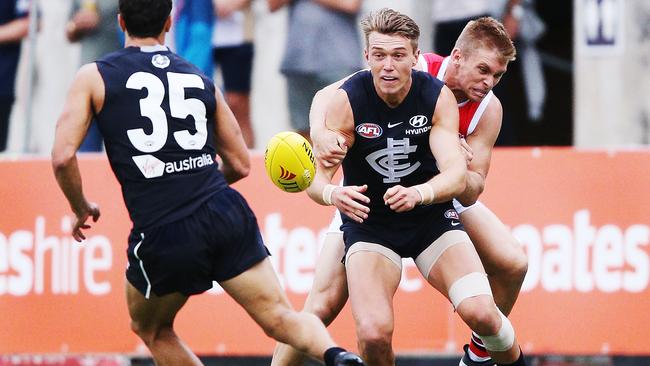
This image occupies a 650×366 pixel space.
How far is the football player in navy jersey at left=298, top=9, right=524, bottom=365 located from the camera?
7.50 meters

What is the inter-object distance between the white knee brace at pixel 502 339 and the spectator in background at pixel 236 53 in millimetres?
4940

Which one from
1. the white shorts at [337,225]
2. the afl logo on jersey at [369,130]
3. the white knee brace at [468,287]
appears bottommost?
the white knee brace at [468,287]

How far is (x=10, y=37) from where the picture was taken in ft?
41.9

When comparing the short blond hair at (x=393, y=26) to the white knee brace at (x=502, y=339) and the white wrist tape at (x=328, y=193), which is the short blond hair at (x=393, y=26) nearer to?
the white wrist tape at (x=328, y=193)

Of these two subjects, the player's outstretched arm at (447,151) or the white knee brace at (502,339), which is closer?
the player's outstretched arm at (447,151)

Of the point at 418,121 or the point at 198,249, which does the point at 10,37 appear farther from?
the point at 198,249

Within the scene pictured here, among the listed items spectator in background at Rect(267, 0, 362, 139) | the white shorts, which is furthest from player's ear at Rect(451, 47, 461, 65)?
spectator in background at Rect(267, 0, 362, 139)

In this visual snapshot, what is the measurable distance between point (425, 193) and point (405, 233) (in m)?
0.60

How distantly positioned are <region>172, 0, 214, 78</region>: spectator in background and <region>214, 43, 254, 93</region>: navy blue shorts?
0.35 meters

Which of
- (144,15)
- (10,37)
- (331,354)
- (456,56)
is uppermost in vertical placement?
(144,15)

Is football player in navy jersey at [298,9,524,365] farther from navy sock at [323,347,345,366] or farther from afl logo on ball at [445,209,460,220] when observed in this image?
navy sock at [323,347,345,366]

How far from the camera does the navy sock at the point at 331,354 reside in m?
6.89

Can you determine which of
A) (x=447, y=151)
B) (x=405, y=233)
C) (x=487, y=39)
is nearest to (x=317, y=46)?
(x=487, y=39)

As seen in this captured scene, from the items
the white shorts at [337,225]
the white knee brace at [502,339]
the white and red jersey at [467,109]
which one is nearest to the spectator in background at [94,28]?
the white shorts at [337,225]
